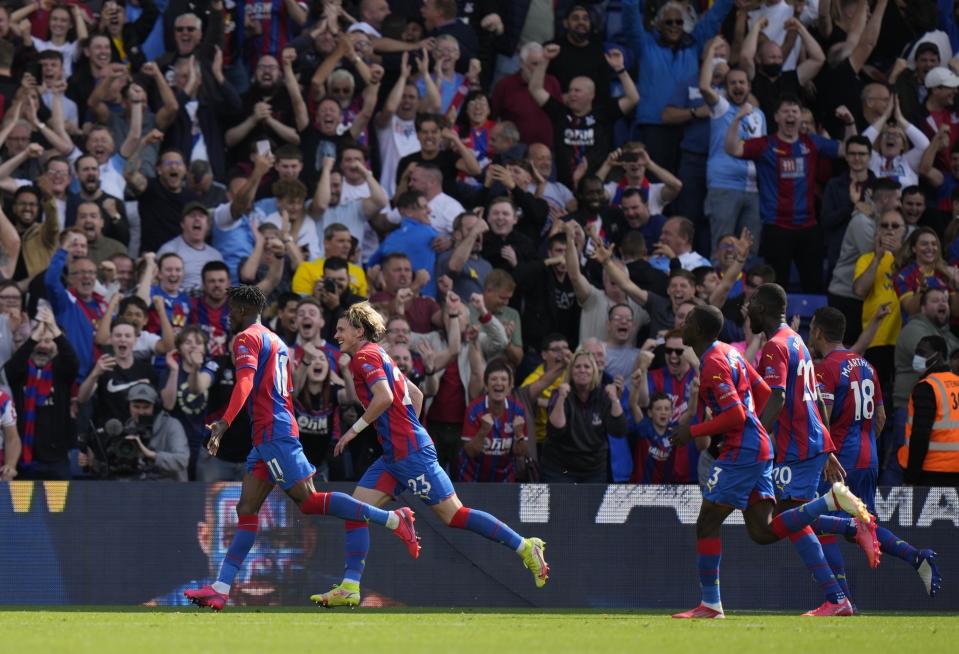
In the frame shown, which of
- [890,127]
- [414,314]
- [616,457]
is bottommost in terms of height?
[616,457]

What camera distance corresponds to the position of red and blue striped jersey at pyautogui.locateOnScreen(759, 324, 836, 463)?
11477 mm

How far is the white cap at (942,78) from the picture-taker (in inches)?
739

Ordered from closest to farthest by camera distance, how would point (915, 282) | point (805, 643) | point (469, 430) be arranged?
point (805, 643), point (469, 430), point (915, 282)

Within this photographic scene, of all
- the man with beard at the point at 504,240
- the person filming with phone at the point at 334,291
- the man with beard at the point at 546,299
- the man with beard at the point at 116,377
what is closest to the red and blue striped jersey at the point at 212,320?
the man with beard at the point at 116,377

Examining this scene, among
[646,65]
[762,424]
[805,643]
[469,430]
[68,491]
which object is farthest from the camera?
[646,65]

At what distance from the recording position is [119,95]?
17609mm

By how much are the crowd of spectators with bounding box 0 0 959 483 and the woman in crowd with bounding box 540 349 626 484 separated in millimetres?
27

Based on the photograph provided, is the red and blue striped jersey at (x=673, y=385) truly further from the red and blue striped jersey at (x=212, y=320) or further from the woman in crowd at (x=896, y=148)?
the woman in crowd at (x=896, y=148)

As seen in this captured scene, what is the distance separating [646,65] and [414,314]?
541 cm

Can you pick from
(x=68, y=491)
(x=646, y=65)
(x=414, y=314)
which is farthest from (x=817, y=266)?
(x=68, y=491)

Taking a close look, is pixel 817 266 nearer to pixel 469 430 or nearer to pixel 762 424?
pixel 469 430

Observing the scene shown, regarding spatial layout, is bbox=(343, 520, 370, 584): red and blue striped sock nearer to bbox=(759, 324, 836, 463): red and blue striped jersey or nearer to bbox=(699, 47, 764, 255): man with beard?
bbox=(759, 324, 836, 463): red and blue striped jersey

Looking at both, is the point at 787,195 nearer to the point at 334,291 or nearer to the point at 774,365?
the point at 334,291

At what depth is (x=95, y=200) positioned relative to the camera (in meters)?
16.2
